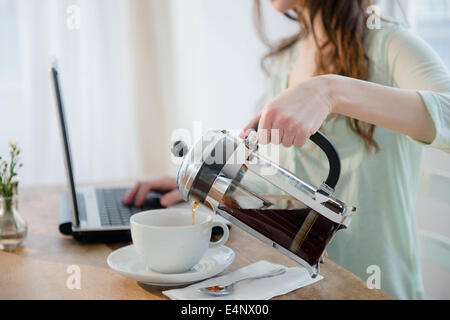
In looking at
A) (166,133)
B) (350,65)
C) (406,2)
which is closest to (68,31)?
(166,133)

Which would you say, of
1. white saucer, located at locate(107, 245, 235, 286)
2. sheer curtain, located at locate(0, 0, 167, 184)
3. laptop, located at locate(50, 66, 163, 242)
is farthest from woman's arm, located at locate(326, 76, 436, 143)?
sheer curtain, located at locate(0, 0, 167, 184)

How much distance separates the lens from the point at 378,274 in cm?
106

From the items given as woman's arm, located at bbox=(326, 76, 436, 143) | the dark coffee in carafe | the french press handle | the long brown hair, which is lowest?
the dark coffee in carafe

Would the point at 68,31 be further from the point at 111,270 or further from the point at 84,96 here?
the point at 111,270

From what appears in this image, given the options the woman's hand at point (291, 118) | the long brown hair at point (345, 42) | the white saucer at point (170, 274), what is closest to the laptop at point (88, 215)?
the white saucer at point (170, 274)

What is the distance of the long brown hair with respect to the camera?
1.12m

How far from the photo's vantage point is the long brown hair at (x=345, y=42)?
112cm

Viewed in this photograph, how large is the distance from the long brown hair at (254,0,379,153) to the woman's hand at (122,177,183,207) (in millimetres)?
418

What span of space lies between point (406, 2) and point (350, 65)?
792 mm

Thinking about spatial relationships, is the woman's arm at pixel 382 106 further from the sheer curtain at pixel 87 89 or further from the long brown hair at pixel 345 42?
the sheer curtain at pixel 87 89

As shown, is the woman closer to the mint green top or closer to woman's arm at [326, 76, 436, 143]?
the mint green top

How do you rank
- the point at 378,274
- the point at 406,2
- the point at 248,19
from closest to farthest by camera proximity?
the point at 378,274 → the point at 406,2 → the point at 248,19

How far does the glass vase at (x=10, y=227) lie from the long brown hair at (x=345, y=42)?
2.31ft

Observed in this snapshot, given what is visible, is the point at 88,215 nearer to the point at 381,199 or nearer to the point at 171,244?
the point at 171,244
